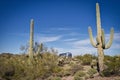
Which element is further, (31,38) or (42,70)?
(31,38)

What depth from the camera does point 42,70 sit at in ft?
56.7

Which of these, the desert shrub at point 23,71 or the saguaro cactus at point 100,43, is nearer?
the desert shrub at point 23,71

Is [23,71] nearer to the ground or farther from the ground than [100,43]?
nearer to the ground

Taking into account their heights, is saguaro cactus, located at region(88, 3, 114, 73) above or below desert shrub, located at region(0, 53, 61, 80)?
above

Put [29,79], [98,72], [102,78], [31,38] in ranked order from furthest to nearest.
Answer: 1. [31,38]
2. [98,72]
3. [29,79]
4. [102,78]

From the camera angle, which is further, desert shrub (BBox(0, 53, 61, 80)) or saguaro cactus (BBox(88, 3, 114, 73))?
saguaro cactus (BBox(88, 3, 114, 73))

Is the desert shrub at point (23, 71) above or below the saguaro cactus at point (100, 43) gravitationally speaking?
below

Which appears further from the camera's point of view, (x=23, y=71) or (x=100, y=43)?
(x=23, y=71)

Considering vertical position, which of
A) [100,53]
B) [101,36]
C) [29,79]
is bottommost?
[29,79]

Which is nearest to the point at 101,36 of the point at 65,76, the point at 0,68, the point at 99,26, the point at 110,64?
the point at 99,26

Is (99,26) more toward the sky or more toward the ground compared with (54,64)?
more toward the sky

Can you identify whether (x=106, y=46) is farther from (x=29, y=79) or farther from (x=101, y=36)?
(x=29, y=79)

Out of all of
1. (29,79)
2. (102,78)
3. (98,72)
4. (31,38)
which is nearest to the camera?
(102,78)

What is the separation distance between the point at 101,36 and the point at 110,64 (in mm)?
2162
